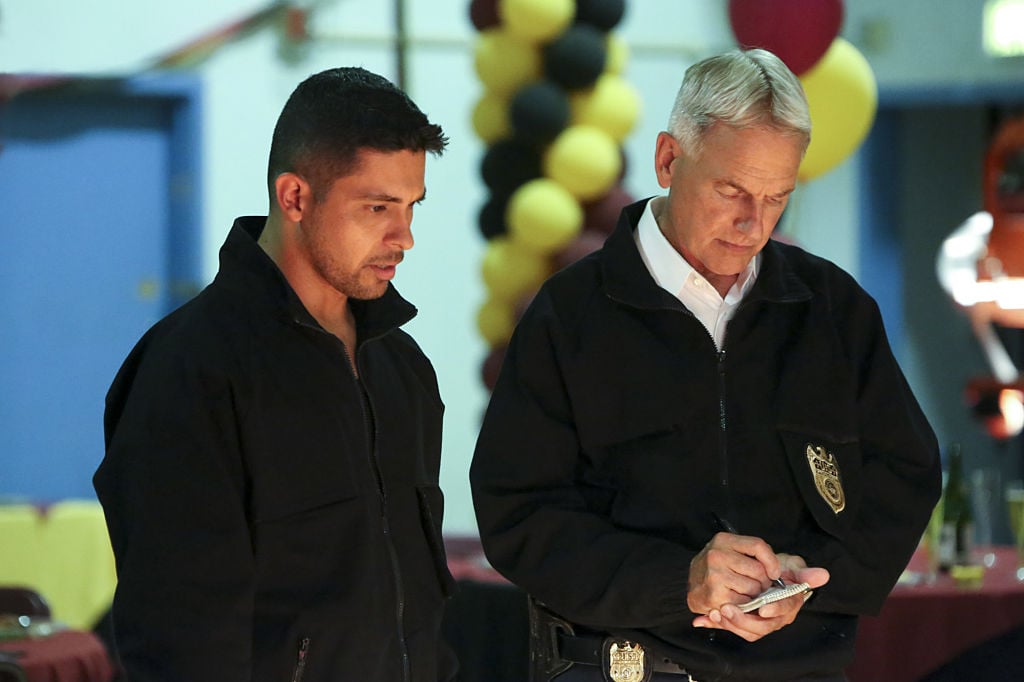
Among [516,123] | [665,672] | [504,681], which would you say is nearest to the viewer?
[665,672]

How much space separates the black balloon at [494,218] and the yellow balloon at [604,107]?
1.16ft

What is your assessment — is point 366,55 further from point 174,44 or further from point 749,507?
point 749,507

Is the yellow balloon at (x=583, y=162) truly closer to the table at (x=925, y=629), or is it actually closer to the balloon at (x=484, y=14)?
the balloon at (x=484, y=14)

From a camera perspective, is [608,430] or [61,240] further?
[61,240]

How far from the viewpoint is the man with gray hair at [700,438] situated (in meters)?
1.84

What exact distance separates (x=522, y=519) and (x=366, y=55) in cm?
415

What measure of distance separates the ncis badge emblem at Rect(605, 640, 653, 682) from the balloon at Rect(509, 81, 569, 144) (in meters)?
2.78

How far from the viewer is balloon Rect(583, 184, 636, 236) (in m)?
4.46

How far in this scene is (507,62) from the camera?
455 cm

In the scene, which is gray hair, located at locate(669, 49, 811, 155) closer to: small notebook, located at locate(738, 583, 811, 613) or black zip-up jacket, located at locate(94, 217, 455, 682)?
black zip-up jacket, located at locate(94, 217, 455, 682)

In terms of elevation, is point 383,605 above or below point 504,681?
above

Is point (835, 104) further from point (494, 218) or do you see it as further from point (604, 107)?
point (494, 218)

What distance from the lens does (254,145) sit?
5621mm

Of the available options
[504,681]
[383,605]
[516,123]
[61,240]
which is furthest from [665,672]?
[61,240]
